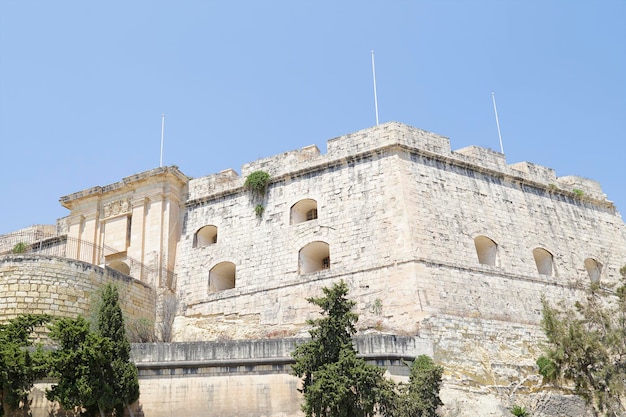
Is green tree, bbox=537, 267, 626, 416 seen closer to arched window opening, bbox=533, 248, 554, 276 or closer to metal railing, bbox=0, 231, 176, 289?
arched window opening, bbox=533, 248, 554, 276

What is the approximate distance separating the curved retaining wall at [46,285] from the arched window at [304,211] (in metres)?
5.37

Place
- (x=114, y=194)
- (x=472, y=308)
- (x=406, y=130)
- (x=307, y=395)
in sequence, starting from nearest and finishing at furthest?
1. (x=307, y=395)
2. (x=472, y=308)
3. (x=406, y=130)
4. (x=114, y=194)

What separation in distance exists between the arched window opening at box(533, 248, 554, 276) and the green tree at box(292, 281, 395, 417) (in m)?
8.57

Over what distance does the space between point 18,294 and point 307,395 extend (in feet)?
26.4

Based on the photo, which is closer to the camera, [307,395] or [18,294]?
[307,395]

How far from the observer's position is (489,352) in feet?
48.4

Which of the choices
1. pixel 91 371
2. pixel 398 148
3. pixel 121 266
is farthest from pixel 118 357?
pixel 398 148

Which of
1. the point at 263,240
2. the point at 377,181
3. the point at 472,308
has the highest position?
the point at 377,181

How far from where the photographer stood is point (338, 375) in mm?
11023

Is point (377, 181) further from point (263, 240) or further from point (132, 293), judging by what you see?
point (132, 293)

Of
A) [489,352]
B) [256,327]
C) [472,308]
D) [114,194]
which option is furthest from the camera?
[114,194]

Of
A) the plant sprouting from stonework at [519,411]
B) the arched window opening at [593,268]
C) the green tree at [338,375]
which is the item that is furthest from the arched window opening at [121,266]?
the arched window opening at [593,268]

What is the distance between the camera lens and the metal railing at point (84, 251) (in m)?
18.6

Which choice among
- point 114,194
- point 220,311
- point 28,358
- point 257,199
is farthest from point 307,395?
point 114,194
